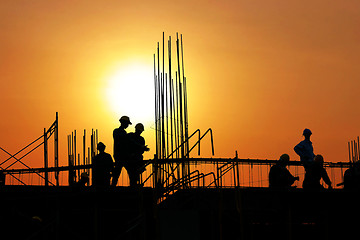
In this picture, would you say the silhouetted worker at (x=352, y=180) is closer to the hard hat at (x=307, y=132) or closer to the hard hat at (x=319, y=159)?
the hard hat at (x=319, y=159)

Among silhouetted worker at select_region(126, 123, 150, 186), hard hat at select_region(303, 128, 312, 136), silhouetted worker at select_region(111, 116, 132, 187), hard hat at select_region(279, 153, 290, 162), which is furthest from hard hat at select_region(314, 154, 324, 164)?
silhouetted worker at select_region(111, 116, 132, 187)

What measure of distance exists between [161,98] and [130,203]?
7493 millimetres

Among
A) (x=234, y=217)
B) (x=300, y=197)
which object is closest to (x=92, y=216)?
(x=234, y=217)

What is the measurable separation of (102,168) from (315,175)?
706cm

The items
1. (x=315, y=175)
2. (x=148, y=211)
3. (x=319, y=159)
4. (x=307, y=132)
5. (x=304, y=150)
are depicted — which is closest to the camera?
(x=148, y=211)

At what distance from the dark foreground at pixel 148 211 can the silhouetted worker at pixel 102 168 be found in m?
0.42

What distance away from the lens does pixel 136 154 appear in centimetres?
2467

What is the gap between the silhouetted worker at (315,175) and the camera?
26406 millimetres

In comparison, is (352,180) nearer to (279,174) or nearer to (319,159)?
(319,159)

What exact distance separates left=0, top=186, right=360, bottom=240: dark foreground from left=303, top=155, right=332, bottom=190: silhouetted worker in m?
0.27

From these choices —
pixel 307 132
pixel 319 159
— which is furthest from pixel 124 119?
pixel 319 159

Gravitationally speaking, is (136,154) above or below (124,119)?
below

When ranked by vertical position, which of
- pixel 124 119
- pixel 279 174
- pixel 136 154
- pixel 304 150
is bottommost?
pixel 279 174

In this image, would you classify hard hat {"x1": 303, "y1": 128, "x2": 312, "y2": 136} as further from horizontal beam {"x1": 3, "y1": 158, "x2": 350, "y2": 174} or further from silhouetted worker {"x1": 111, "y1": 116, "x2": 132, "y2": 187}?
silhouetted worker {"x1": 111, "y1": 116, "x2": 132, "y2": 187}
